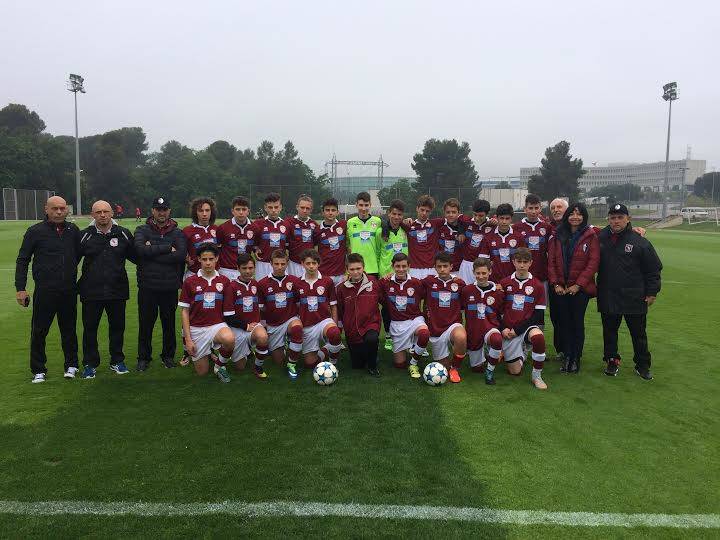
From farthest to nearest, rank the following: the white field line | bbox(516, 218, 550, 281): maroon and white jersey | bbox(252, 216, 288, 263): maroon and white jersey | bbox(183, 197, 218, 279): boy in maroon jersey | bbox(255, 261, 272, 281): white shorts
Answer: bbox(255, 261, 272, 281): white shorts → bbox(252, 216, 288, 263): maroon and white jersey → bbox(516, 218, 550, 281): maroon and white jersey → bbox(183, 197, 218, 279): boy in maroon jersey → the white field line

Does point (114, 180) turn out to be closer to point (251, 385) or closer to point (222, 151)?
point (222, 151)

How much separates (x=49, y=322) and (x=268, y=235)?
8.32 ft

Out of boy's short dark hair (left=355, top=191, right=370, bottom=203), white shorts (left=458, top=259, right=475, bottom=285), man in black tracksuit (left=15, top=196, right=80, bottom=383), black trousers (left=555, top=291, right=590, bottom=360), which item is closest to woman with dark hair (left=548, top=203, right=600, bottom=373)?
black trousers (left=555, top=291, right=590, bottom=360)

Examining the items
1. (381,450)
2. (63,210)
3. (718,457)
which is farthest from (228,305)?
(718,457)

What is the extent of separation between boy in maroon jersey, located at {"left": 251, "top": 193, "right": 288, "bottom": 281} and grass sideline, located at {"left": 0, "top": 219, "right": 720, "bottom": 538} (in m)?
1.86

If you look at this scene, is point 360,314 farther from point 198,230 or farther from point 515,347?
point 198,230

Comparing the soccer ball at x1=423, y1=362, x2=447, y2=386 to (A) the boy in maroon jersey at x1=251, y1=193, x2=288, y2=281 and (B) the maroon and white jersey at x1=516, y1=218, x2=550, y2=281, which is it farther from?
(A) the boy in maroon jersey at x1=251, y1=193, x2=288, y2=281

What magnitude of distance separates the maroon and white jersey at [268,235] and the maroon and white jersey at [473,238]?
92.7 inches

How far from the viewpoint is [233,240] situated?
6.31 meters

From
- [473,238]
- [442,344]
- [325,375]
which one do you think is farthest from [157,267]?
[473,238]

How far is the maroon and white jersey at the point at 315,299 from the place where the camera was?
18.6 ft

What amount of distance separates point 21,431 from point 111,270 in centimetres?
177

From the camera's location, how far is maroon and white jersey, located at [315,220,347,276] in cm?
660

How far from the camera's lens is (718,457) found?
3.68m
